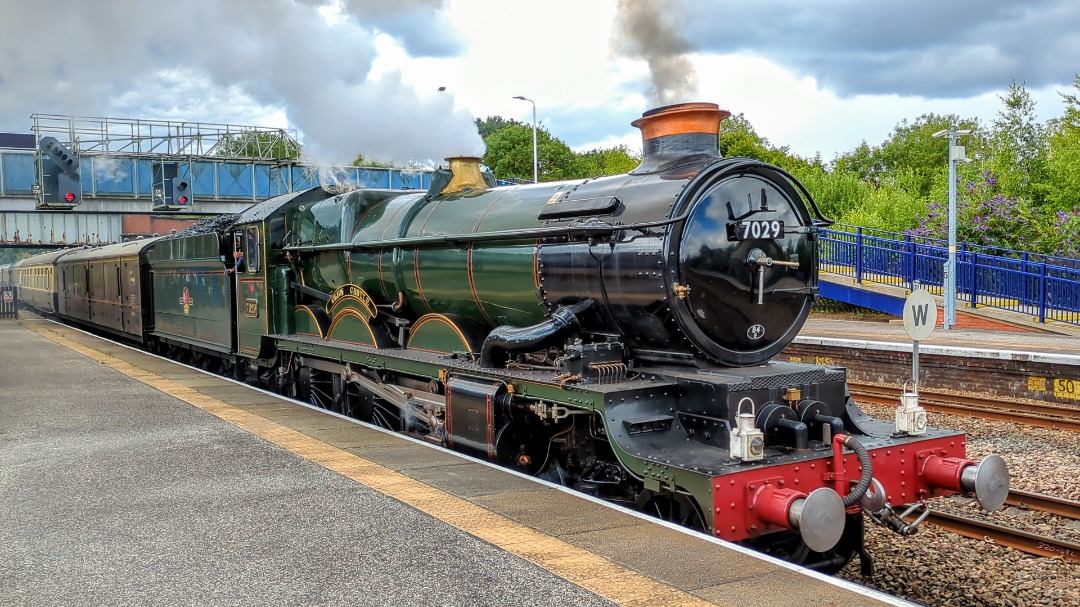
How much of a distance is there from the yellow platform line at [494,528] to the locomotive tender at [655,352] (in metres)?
0.81

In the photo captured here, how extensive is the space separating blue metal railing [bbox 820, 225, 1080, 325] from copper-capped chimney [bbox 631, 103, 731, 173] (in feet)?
43.7

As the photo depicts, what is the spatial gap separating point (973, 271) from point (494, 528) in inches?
658

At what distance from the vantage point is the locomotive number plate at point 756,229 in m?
5.88

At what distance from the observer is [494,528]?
493 cm

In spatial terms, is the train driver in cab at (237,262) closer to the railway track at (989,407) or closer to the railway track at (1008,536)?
the railway track at (989,407)

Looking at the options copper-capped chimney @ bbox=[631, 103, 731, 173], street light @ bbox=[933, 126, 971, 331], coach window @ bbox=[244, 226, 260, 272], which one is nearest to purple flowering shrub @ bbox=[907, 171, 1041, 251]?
street light @ bbox=[933, 126, 971, 331]

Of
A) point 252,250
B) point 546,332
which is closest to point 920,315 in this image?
point 546,332

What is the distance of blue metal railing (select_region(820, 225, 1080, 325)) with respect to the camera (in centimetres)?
1669

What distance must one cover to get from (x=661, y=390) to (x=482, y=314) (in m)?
2.38

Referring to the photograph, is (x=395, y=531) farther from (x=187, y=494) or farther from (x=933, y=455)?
(x=933, y=455)

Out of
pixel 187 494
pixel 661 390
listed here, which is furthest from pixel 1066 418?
pixel 187 494

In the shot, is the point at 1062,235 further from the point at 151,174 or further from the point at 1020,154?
the point at 151,174

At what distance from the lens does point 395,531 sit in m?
4.94

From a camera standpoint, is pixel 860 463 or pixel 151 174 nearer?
pixel 860 463
